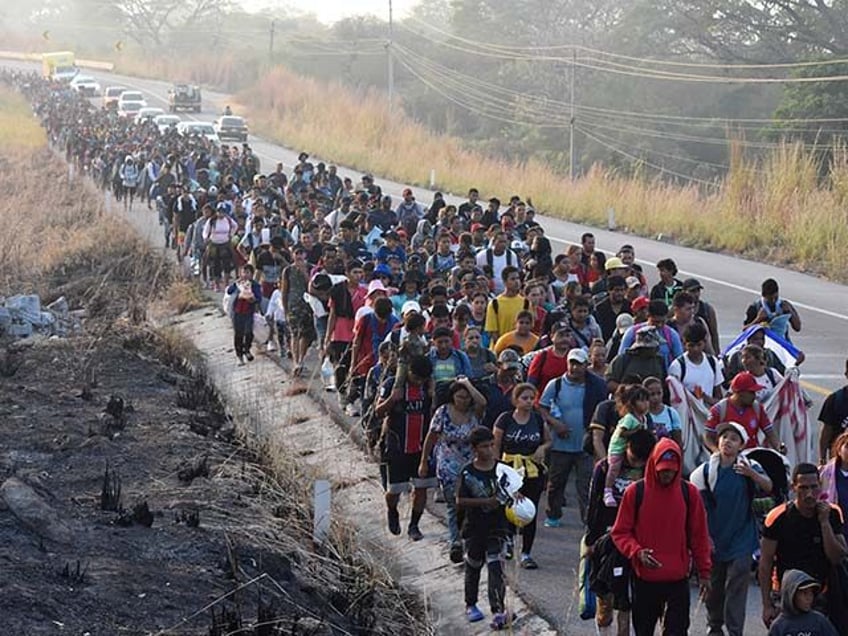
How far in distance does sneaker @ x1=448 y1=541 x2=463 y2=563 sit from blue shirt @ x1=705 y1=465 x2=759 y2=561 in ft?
7.27

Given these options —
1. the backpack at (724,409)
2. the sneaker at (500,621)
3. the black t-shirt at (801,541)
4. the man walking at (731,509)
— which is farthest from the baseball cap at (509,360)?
the black t-shirt at (801,541)

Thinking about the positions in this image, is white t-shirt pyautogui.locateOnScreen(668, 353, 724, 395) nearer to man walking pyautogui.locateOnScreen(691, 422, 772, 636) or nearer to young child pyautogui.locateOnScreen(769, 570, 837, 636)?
man walking pyautogui.locateOnScreen(691, 422, 772, 636)

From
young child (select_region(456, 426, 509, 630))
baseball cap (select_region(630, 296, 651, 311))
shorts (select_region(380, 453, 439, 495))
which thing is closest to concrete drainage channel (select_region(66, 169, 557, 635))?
young child (select_region(456, 426, 509, 630))

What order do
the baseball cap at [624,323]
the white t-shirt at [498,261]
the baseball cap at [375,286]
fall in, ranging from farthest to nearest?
the white t-shirt at [498,261] < the baseball cap at [375,286] < the baseball cap at [624,323]

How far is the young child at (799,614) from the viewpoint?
23.8ft

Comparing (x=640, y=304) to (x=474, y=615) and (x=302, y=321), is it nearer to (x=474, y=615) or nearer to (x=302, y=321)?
(x=474, y=615)

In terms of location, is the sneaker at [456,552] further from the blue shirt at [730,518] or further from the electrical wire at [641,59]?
the electrical wire at [641,59]

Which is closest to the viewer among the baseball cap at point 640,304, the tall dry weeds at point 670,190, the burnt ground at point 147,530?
the burnt ground at point 147,530

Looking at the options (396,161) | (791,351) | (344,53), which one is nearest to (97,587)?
(791,351)

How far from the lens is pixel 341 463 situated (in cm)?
1409

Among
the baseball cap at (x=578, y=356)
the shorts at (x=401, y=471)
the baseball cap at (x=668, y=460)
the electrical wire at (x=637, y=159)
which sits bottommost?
the electrical wire at (x=637, y=159)

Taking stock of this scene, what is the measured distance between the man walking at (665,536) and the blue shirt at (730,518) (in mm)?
962

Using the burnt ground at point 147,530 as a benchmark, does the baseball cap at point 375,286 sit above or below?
above

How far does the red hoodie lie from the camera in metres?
8.05
